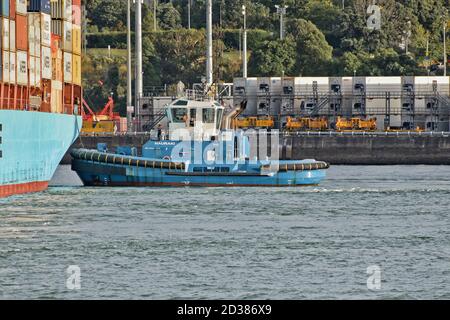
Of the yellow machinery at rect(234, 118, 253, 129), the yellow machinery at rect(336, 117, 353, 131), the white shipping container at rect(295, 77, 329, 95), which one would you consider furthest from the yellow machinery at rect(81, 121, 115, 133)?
the yellow machinery at rect(336, 117, 353, 131)

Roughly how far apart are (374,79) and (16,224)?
8868 centimetres

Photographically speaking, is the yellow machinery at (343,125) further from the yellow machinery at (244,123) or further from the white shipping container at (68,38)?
the white shipping container at (68,38)

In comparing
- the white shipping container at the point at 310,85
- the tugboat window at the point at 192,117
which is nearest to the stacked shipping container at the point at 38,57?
the tugboat window at the point at 192,117

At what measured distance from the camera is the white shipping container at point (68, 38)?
88100mm

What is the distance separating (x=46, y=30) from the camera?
83500 millimetres

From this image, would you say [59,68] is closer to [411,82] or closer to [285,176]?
[285,176]

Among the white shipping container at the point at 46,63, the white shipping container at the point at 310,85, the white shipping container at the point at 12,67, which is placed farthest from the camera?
the white shipping container at the point at 310,85

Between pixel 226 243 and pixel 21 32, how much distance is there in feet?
99.7

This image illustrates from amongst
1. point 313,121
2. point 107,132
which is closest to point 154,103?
point 107,132

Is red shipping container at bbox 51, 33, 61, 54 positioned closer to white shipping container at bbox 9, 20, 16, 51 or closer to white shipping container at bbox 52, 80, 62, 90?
white shipping container at bbox 52, 80, 62, 90

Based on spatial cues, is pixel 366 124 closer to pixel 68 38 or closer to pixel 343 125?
pixel 343 125

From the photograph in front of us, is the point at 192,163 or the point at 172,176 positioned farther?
the point at 192,163

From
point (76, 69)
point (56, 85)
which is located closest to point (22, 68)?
point (56, 85)

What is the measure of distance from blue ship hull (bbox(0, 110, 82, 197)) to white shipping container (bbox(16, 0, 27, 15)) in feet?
19.4
